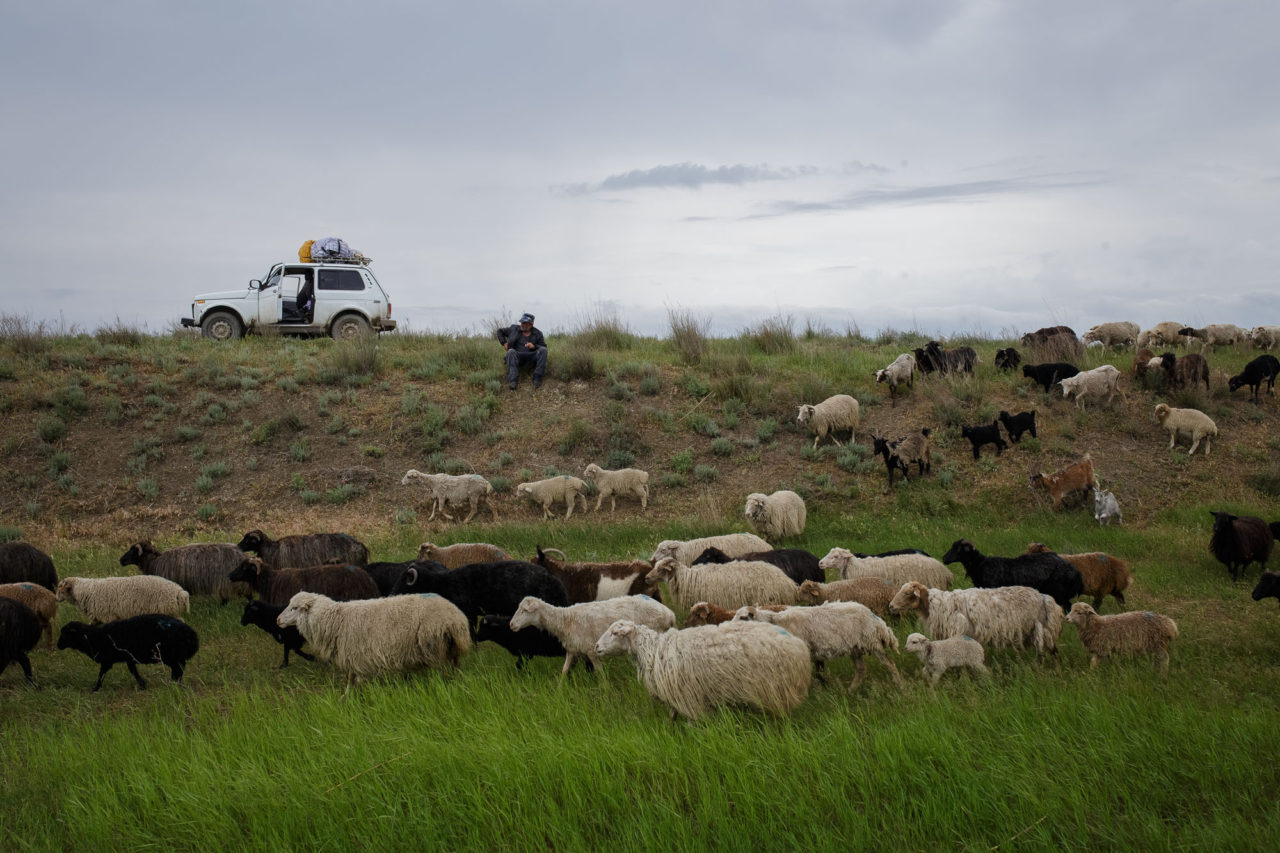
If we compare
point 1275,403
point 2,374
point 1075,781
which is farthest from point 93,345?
point 1275,403

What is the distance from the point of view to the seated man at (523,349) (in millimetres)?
22750

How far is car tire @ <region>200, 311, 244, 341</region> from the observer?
87.3ft

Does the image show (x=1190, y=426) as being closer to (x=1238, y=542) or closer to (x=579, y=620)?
(x=1238, y=542)

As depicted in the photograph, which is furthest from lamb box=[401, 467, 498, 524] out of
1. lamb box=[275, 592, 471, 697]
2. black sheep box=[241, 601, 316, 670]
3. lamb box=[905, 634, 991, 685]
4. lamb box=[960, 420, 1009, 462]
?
lamb box=[905, 634, 991, 685]

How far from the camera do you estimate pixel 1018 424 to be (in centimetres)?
1862

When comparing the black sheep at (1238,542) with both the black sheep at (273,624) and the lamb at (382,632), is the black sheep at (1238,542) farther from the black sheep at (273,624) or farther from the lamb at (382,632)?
the black sheep at (273,624)

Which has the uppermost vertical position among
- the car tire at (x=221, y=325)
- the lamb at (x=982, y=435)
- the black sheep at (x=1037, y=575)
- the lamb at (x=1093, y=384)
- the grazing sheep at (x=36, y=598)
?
the car tire at (x=221, y=325)

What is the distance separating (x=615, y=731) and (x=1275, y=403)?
21.4 m

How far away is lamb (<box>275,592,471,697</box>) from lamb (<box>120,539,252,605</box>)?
13.4ft

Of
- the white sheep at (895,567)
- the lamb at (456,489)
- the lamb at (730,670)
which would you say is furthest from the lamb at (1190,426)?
the lamb at (730,670)

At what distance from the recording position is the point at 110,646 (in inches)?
332

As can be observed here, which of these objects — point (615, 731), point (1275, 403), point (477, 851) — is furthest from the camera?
point (1275, 403)

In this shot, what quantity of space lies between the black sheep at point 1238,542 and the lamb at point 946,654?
6628 mm

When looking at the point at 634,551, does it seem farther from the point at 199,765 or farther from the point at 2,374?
the point at 2,374
